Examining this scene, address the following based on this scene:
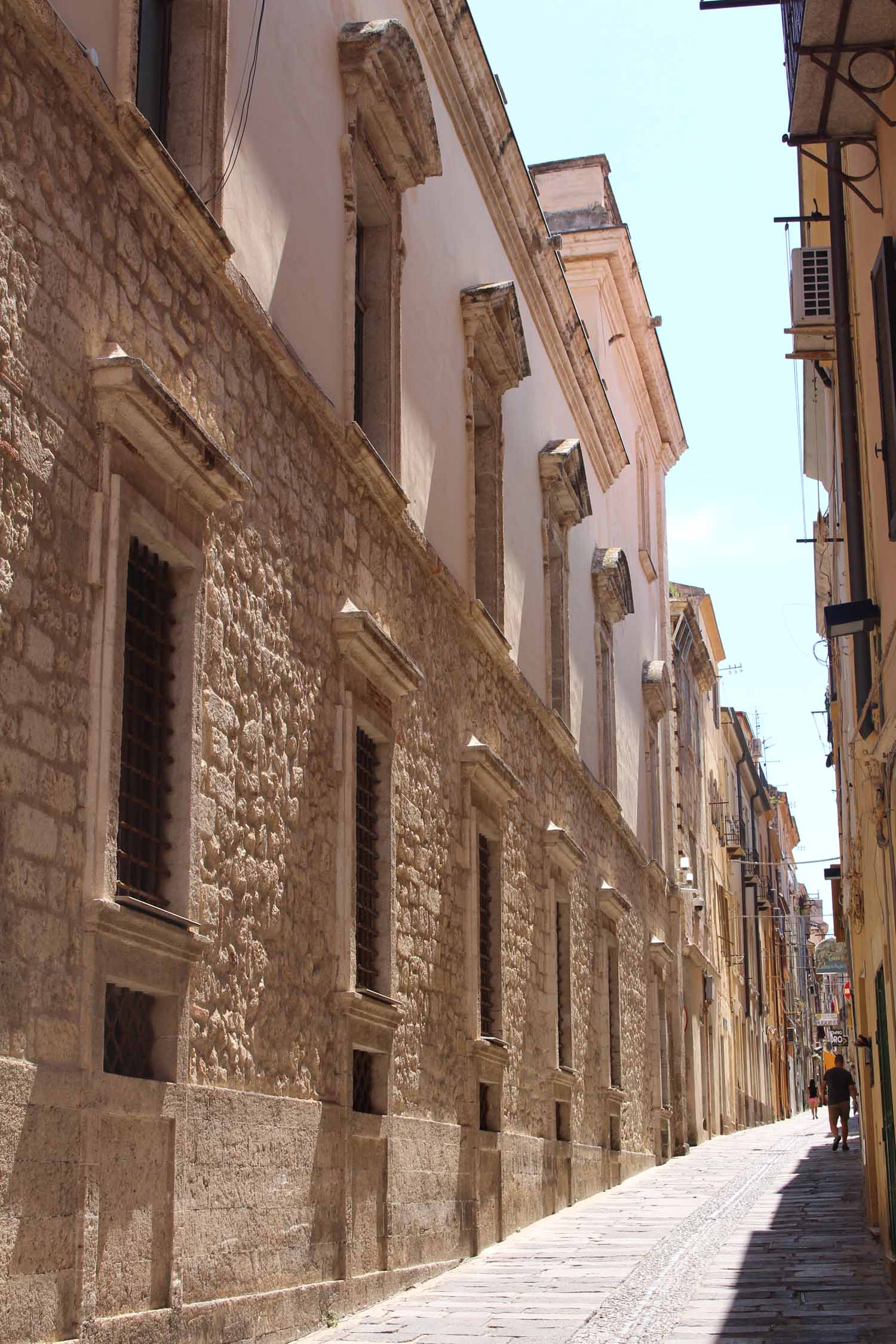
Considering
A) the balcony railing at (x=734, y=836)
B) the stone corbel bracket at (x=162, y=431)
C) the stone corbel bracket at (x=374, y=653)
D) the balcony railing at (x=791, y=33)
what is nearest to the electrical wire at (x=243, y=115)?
the stone corbel bracket at (x=162, y=431)

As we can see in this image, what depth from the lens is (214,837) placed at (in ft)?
24.4

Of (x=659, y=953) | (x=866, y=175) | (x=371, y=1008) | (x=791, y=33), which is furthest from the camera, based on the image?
(x=659, y=953)

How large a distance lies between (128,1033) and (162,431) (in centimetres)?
242

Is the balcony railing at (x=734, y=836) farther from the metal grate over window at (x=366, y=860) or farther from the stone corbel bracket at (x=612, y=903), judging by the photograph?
the metal grate over window at (x=366, y=860)

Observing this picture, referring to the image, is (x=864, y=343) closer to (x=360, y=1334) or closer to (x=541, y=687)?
(x=360, y=1334)

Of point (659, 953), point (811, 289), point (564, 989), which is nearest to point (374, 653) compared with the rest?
point (811, 289)

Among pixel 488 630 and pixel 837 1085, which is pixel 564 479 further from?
pixel 837 1085

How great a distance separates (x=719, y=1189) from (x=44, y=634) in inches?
545

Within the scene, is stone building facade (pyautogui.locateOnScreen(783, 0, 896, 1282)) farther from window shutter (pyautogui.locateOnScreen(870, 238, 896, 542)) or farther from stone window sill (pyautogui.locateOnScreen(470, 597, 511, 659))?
stone window sill (pyautogui.locateOnScreen(470, 597, 511, 659))

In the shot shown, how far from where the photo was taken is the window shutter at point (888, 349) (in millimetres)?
7656

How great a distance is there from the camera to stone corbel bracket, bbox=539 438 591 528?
17531 millimetres

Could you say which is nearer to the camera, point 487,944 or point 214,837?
point 214,837

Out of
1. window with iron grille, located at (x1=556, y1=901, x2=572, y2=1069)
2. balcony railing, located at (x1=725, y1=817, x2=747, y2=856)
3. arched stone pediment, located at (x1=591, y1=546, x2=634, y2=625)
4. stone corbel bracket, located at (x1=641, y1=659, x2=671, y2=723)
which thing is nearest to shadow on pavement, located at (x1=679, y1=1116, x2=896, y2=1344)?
window with iron grille, located at (x1=556, y1=901, x2=572, y2=1069)

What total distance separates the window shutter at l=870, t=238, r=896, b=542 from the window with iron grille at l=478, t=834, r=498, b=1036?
5918 millimetres
